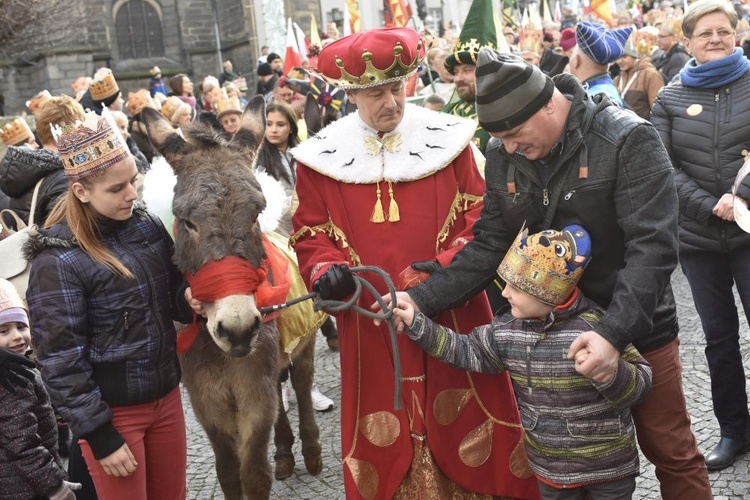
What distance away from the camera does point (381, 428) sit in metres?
3.73

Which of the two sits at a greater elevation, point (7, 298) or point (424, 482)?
point (7, 298)

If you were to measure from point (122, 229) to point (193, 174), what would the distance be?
40 cm

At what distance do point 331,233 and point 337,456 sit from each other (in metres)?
2.46

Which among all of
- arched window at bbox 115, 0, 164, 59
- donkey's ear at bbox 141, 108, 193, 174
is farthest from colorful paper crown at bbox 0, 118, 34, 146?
arched window at bbox 115, 0, 164, 59

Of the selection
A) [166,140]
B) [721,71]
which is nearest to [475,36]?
[721,71]

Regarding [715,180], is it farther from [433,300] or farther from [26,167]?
[26,167]

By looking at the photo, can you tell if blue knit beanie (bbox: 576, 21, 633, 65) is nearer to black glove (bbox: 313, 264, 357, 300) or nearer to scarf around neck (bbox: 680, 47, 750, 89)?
scarf around neck (bbox: 680, 47, 750, 89)

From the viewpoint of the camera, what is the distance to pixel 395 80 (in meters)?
3.65

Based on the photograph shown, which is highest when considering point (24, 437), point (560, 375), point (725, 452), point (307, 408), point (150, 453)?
point (560, 375)

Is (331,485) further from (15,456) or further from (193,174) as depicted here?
(193,174)

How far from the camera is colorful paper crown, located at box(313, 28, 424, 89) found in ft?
11.8

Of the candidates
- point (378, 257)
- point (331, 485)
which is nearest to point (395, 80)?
point (378, 257)

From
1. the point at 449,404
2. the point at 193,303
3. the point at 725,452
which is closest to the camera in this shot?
the point at 193,303

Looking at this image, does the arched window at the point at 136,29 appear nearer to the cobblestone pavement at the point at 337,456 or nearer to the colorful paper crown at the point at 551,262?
the cobblestone pavement at the point at 337,456
